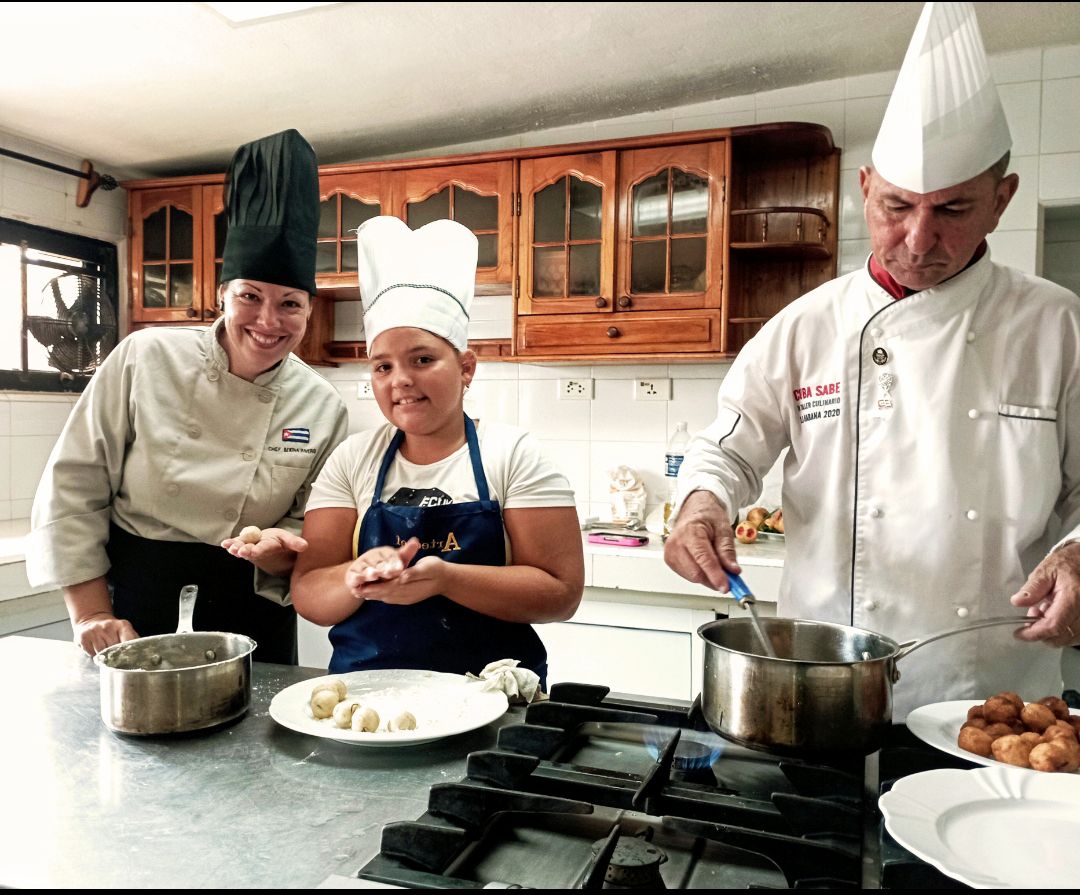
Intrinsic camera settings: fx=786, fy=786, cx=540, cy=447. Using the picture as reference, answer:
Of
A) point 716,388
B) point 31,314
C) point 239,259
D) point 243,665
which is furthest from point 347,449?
point 716,388

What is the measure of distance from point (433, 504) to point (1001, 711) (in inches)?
30.0

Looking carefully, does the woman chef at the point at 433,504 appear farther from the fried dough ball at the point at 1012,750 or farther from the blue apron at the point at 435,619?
the fried dough ball at the point at 1012,750

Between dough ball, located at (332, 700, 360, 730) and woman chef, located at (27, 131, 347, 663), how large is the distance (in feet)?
1.35

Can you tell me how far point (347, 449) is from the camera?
126 centimetres

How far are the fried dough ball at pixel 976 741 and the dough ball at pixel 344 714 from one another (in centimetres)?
60

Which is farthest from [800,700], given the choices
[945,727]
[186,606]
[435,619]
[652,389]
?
[652,389]

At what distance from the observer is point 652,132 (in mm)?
2516

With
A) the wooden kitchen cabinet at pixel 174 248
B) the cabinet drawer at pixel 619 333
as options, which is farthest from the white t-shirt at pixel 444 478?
the cabinet drawer at pixel 619 333

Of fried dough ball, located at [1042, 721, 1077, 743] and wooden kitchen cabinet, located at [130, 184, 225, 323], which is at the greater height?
wooden kitchen cabinet, located at [130, 184, 225, 323]

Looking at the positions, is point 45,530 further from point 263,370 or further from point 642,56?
point 642,56

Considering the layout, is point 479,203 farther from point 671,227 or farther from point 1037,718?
point 1037,718

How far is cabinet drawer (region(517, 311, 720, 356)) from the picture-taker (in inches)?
101

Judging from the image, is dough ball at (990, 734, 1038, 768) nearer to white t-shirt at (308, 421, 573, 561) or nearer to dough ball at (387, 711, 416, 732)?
dough ball at (387, 711, 416, 732)

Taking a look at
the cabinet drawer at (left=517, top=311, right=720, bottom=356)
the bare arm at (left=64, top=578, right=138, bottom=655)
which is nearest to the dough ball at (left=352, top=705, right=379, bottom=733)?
the bare arm at (left=64, top=578, right=138, bottom=655)
